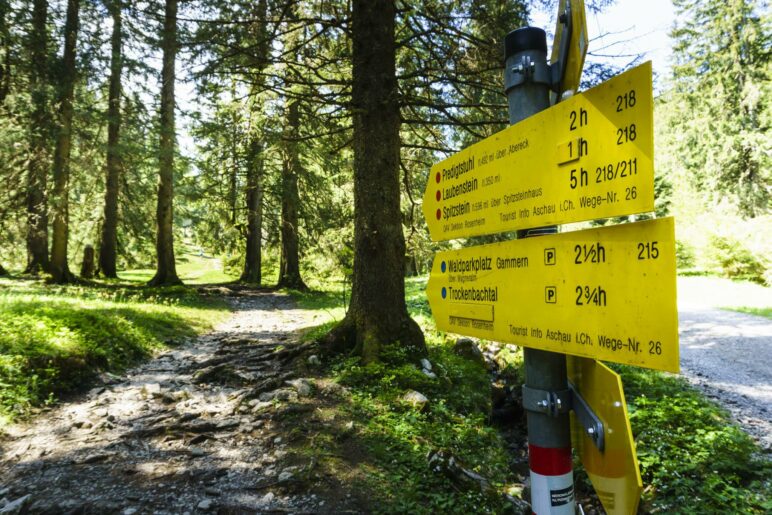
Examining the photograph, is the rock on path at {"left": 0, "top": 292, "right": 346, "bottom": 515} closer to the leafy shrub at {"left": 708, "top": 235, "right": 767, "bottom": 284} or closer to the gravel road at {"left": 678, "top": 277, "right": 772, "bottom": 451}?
the gravel road at {"left": 678, "top": 277, "right": 772, "bottom": 451}

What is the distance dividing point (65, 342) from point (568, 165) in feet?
22.2

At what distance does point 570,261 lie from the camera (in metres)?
1.47

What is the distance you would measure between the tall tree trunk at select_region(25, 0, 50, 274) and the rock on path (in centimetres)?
1028

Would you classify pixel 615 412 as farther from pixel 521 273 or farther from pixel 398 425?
pixel 398 425

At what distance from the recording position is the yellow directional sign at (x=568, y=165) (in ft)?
4.20

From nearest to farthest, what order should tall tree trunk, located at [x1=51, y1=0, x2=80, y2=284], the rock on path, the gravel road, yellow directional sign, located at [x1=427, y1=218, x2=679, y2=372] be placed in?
1. yellow directional sign, located at [x1=427, y1=218, x2=679, y2=372]
2. the rock on path
3. the gravel road
4. tall tree trunk, located at [x1=51, y1=0, x2=80, y2=284]

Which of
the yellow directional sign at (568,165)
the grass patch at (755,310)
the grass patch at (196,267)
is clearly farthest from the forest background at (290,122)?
the grass patch at (755,310)

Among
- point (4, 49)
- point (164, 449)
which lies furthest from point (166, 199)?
point (164, 449)

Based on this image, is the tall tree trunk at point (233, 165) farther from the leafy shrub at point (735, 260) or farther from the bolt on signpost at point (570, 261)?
the leafy shrub at point (735, 260)

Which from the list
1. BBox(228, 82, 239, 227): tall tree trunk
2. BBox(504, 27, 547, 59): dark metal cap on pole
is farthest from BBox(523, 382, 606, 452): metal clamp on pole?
BBox(228, 82, 239, 227): tall tree trunk

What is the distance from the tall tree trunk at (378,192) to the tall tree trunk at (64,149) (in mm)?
10662

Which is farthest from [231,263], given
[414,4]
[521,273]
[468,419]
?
[521,273]

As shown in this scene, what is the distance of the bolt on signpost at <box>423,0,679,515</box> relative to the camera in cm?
125

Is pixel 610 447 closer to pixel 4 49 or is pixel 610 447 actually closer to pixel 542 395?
pixel 542 395
